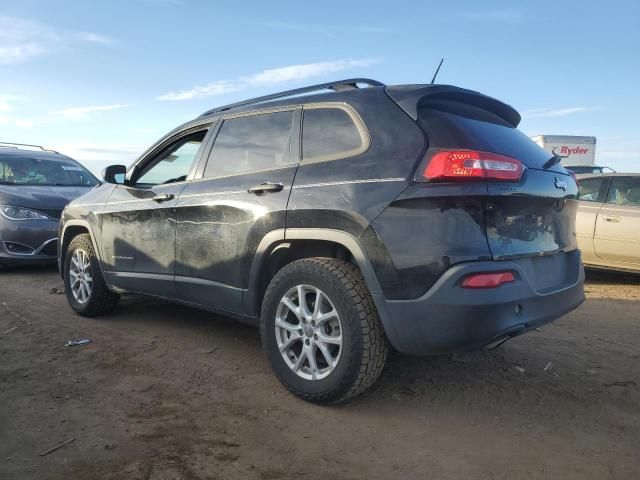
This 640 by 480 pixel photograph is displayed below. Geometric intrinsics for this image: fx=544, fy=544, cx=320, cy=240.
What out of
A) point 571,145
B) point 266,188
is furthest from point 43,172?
point 571,145

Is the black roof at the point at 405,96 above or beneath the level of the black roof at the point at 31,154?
above

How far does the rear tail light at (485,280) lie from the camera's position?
264 centimetres

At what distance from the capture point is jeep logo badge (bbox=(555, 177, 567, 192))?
321 cm

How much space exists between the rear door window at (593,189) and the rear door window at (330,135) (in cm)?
548

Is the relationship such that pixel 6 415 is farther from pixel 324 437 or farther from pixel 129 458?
pixel 324 437

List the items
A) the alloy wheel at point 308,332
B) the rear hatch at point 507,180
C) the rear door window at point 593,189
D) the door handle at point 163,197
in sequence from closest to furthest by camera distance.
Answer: the rear hatch at point 507,180
the alloy wheel at point 308,332
the door handle at point 163,197
the rear door window at point 593,189

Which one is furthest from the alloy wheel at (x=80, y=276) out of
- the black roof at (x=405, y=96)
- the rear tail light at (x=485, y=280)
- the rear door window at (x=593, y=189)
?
the rear door window at (x=593, y=189)

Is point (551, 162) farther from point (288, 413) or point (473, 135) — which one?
point (288, 413)

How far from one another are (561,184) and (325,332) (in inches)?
65.4

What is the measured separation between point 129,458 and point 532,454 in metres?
1.92

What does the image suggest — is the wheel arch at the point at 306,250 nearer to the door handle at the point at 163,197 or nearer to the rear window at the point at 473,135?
the rear window at the point at 473,135

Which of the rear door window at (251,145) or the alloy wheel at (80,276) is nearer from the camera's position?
the rear door window at (251,145)

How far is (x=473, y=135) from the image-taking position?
289cm

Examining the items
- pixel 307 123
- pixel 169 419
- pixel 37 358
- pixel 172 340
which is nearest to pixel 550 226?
pixel 307 123
